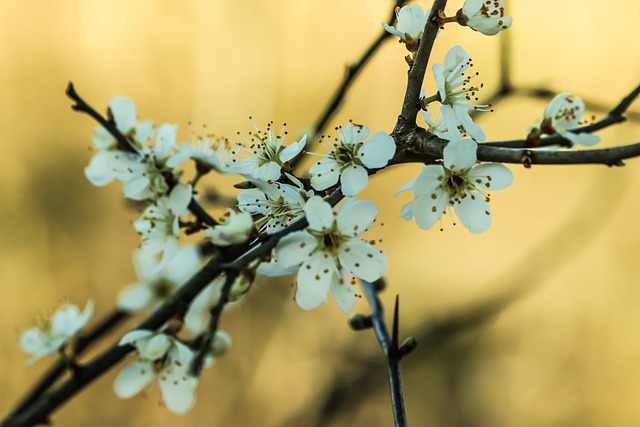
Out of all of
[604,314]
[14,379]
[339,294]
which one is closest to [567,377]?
[604,314]

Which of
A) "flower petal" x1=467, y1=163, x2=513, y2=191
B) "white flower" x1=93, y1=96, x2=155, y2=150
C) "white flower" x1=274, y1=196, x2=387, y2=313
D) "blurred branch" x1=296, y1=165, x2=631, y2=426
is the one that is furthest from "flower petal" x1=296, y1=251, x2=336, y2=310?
"blurred branch" x1=296, y1=165, x2=631, y2=426

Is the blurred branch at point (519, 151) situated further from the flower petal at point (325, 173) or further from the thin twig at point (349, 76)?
the thin twig at point (349, 76)

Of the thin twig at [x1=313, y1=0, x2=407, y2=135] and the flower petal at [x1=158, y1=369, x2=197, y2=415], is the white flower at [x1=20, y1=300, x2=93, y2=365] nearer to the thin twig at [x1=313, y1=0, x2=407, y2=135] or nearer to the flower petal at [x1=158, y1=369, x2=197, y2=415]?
the flower petal at [x1=158, y1=369, x2=197, y2=415]

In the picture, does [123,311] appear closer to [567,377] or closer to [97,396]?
[97,396]

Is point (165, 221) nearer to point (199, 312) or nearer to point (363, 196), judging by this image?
point (199, 312)

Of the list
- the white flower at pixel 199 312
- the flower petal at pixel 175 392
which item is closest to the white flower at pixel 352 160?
the flower petal at pixel 175 392

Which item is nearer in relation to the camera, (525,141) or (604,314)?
(525,141)
